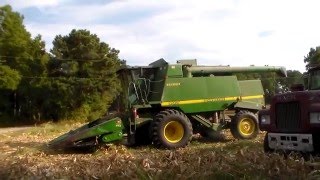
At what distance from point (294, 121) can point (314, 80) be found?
1.72 metres

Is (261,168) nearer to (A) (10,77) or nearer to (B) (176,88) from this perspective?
(B) (176,88)

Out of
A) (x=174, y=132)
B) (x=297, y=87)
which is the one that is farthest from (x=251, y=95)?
(x=297, y=87)

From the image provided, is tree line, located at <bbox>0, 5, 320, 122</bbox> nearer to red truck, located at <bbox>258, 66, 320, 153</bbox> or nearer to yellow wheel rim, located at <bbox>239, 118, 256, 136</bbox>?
yellow wheel rim, located at <bbox>239, 118, 256, 136</bbox>

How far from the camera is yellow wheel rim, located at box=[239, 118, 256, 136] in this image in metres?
17.5

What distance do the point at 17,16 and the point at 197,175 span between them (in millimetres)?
53852

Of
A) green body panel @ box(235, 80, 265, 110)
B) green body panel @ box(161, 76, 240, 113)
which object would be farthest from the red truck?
green body panel @ box(235, 80, 265, 110)

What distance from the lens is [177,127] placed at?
1606 cm

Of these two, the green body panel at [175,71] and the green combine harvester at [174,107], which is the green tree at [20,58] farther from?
the green body panel at [175,71]

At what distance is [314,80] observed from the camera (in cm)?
1084

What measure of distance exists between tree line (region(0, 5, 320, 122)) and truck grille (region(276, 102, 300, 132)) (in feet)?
140

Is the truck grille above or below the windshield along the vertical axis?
below

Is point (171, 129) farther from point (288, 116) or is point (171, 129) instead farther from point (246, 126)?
point (288, 116)

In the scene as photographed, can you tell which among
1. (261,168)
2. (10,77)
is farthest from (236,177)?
(10,77)

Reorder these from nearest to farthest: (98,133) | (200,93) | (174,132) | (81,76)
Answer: (98,133) < (174,132) < (200,93) < (81,76)
